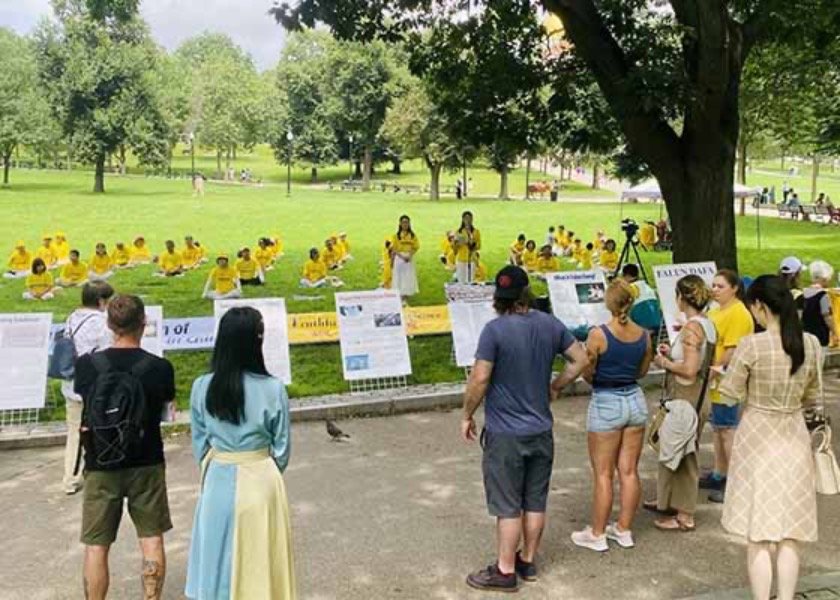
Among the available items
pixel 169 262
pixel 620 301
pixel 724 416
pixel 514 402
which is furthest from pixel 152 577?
pixel 169 262

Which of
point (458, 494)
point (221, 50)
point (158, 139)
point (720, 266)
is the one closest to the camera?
point (458, 494)

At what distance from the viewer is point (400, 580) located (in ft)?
17.0

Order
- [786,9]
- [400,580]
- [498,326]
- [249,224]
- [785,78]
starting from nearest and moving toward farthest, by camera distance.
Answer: [498,326] → [400,580] → [786,9] → [785,78] → [249,224]

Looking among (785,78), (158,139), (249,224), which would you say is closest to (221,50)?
(158,139)

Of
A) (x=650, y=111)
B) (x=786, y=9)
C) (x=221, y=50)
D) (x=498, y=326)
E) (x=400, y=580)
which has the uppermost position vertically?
(x=221, y=50)

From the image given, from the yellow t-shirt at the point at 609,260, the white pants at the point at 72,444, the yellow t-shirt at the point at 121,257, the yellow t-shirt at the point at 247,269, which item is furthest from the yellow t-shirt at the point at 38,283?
the yellow t-shirt at the point at 609,260

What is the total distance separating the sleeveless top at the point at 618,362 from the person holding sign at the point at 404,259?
992 centimetres

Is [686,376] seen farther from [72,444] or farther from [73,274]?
[73,274]

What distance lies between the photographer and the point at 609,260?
65.9ft

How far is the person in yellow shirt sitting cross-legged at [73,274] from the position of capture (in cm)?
1762

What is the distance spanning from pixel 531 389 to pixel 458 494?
213cm

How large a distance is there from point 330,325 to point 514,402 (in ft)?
23.7

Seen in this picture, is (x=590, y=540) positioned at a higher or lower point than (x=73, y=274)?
lower

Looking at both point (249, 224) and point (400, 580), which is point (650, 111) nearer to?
point (400, 580)
